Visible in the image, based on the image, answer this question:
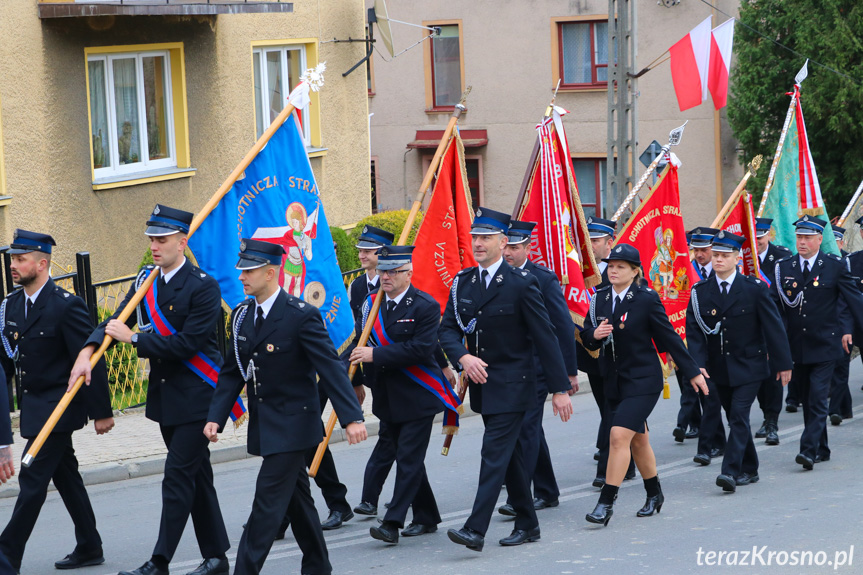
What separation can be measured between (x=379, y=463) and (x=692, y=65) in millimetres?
9660

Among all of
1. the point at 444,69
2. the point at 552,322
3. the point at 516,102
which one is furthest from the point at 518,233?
the point at 444,69

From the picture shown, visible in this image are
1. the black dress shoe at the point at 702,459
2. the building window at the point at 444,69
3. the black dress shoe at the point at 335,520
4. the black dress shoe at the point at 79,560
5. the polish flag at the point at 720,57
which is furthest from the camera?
the building window at the point at 444,69

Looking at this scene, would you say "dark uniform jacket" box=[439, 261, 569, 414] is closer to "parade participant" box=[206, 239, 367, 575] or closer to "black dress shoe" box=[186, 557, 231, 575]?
"parade participant" box=[206, 239, 367, 575]

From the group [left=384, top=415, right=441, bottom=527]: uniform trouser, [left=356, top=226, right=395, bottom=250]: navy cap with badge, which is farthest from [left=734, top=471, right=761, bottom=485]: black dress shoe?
[left=356, top=226, right=395, bottom=250]: navy cap with badge

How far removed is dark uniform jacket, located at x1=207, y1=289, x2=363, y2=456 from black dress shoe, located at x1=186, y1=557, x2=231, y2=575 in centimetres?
101

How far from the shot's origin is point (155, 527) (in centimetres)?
858

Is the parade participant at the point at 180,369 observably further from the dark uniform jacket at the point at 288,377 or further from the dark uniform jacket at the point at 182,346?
the dark uniform jacket at the point at 288,377

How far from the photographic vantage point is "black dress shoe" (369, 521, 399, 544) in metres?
7.63

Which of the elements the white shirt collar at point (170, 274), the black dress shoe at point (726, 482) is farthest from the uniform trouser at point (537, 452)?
the white shirt collar at point (170, 274)

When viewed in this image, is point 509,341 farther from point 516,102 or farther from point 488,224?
point 516,102

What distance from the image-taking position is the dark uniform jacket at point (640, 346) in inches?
327

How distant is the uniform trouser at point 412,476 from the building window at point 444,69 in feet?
71.7

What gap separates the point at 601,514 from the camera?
813cm

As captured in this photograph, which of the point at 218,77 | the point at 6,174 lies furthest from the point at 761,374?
the point at 218,77
